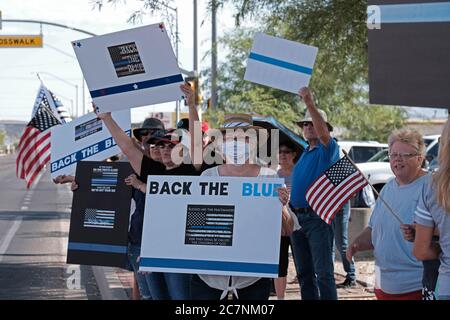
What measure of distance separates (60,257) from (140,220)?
6852 millimetres

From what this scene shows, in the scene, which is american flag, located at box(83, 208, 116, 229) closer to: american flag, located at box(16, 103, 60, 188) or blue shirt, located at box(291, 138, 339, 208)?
blue shirt, located at box(291, 138, 339, 208)

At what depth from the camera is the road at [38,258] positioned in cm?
1087

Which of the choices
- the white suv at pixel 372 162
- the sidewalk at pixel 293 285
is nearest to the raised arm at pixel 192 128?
the sidewalk at pixel 293 285

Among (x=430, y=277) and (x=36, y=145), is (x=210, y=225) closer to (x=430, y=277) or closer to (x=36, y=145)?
(x=430, y=277)

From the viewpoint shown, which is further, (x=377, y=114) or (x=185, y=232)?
(x=377, y=114)

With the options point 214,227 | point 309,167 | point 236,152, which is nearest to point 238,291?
point 214,227

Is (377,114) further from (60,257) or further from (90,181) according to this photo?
(90,181)

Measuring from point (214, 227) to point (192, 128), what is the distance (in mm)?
1264

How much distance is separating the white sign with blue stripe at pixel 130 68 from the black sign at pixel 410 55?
1682 mm

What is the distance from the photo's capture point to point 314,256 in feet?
25.2

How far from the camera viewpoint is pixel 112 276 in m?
12.0

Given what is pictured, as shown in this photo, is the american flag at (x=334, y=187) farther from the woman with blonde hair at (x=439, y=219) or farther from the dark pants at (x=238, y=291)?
the woman with blonde hair at (x=439, y=219)

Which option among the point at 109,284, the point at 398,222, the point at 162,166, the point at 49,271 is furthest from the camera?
the point at 49,271
